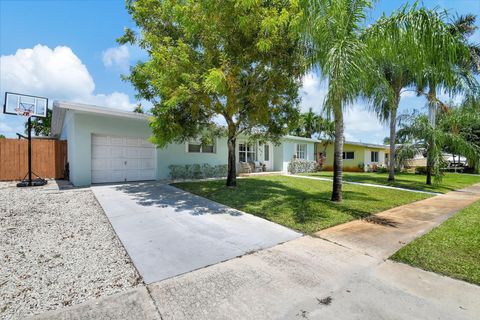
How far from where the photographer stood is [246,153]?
18.3 metres

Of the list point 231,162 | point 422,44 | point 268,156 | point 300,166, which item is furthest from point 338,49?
point 300,166

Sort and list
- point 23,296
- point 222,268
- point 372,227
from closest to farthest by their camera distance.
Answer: point 23,296, point 222,268, point 372,227

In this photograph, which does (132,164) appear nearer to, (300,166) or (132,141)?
(132,141)

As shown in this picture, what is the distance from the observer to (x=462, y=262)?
3975 mm

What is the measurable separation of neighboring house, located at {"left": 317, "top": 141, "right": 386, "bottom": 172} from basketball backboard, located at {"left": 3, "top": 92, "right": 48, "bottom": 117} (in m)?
24.1

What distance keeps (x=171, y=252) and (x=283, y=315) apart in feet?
7.71

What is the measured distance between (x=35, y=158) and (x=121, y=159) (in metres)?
4.75

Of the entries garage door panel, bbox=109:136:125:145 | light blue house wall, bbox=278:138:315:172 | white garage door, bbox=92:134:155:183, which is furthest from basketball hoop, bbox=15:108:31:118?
light blue house wall, bbox=278:138:315:172

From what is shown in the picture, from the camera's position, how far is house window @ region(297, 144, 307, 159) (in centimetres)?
2148

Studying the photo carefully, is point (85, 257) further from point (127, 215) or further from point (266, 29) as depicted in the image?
point (266, 29)

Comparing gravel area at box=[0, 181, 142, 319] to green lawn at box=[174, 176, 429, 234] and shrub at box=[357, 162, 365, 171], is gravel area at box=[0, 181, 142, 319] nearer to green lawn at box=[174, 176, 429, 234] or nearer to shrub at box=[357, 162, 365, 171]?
green lawn at box=[174, 176, 429, 234]

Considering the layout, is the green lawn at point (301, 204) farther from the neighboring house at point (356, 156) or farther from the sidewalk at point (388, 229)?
the neighboring house at point (356, 156)

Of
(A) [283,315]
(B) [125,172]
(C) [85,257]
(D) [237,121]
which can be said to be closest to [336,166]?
(D) [237,121]

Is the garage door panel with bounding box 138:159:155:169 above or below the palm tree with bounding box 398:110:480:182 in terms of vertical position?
below
